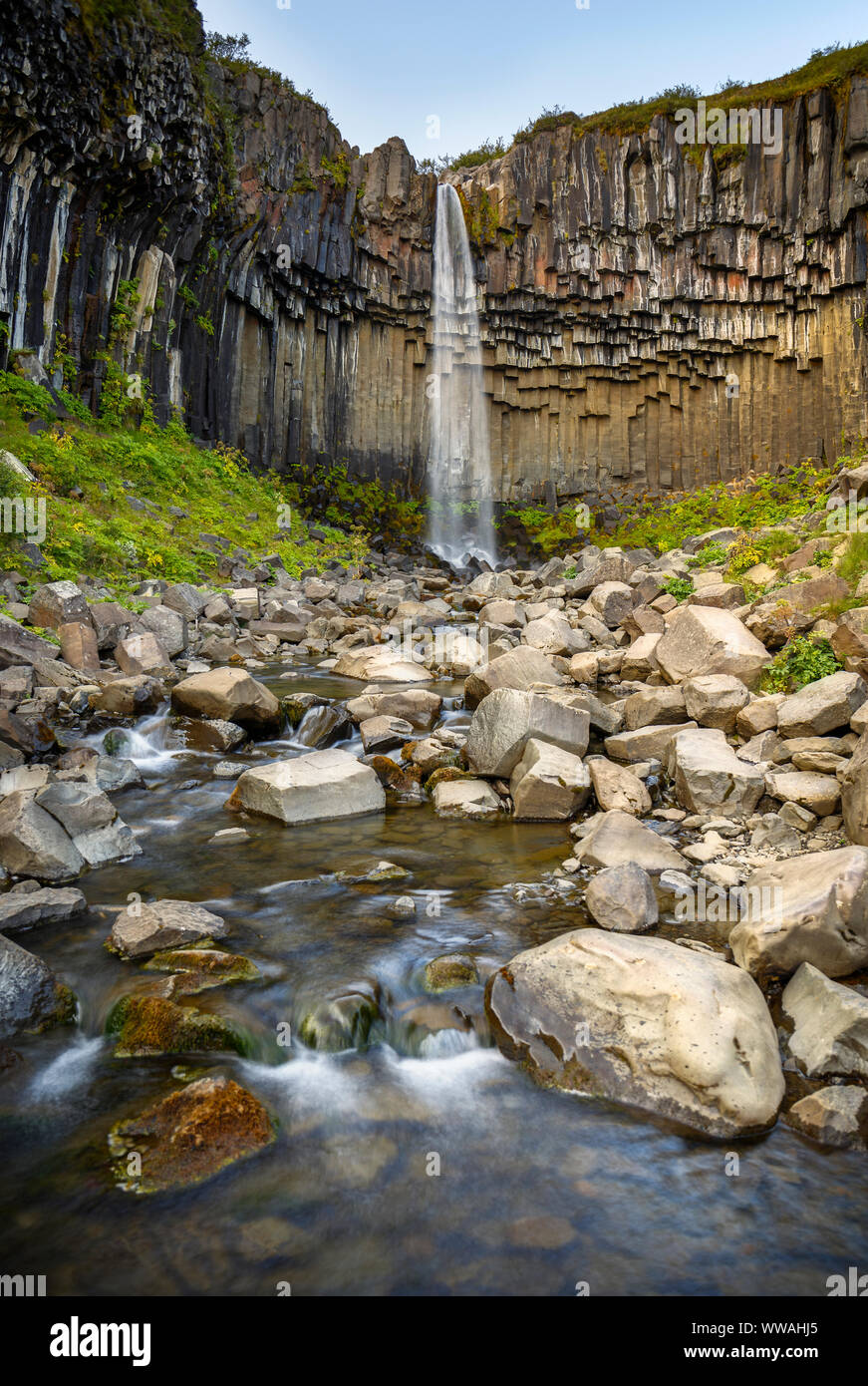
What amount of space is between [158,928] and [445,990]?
5.64 ft

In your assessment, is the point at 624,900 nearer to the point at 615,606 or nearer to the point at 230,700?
the point at 230,700

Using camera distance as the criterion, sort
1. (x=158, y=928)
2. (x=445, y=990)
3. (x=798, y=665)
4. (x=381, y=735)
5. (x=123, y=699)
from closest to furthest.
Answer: (x=445, y=990), (x=158, y=928), (x=798, y=665), (x=381, y=735), (x=123, y=699)

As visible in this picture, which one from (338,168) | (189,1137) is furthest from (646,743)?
(338,168)

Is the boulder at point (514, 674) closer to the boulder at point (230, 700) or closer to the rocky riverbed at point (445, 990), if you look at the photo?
the rocky riverbed at point (445, 990)

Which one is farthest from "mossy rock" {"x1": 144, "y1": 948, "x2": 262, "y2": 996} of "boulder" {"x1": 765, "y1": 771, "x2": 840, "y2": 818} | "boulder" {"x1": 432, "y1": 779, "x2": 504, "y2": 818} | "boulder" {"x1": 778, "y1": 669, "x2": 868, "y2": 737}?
"boulder" {"x1": 778, "y1": 669, "x2": 868, "y2": 737}

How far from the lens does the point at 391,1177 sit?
2.99 m

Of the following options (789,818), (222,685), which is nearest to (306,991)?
(789,818)

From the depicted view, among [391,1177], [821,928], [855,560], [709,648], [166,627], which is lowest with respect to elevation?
[391,1177]

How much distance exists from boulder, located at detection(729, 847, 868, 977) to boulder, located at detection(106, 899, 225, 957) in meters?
3.13

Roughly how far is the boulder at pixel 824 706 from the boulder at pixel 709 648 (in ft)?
4.71

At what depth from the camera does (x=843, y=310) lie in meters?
25.0

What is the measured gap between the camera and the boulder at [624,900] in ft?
15.1

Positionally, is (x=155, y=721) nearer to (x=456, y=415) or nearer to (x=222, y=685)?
(x=222, y=685)

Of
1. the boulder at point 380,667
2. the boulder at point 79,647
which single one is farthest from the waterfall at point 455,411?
the boulder at point 79,647
